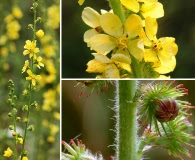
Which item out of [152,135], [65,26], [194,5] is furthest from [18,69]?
[152,135]

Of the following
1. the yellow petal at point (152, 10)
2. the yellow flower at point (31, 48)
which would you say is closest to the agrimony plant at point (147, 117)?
the yellow petal at point (152, 10)

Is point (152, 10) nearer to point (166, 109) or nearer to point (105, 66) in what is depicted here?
point (105, 66)

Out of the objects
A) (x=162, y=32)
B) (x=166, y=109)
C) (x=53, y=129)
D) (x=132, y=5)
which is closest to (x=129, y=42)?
(x=132, y=5)

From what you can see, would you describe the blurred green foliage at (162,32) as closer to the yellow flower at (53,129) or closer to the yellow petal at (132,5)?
the yellow flower at (53,129)

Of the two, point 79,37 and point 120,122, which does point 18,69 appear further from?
point 120,122

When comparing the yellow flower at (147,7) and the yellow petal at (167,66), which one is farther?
the yellow petal at (167,66)

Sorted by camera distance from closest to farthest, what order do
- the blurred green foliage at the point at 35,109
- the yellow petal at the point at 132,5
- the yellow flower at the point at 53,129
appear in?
1. the yellow petal at the point at 132,5
2. the blurred green foliage at the point at 35,109
3. the yellow flower at the point at 53,129
